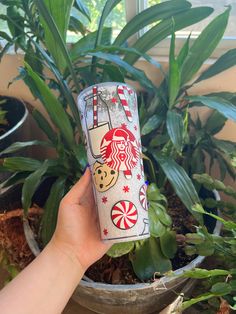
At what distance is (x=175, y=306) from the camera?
780 mm

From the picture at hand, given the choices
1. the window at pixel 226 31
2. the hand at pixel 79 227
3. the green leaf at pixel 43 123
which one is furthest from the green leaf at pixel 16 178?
the window at pixel 226 31

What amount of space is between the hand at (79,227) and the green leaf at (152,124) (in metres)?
0.20

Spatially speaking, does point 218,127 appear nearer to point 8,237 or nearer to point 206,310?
point 206,310

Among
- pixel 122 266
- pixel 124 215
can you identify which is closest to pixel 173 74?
pixel 124 215

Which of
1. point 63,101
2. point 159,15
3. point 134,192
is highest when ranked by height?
point 159,15

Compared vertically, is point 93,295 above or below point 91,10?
below

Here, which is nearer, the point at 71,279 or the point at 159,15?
the point at 71,279

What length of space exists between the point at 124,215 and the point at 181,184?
0.26 m

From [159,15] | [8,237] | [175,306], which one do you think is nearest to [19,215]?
[8,237]

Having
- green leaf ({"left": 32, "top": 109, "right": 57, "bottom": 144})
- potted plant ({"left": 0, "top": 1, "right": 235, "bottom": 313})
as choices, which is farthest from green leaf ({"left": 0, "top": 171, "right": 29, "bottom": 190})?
green leaf ({"left": 32, "top": 109, "right": 57, "bottom": 144})

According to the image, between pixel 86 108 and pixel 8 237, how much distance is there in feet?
1.82

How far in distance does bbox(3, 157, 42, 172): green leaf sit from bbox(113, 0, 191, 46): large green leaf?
348 millimetres

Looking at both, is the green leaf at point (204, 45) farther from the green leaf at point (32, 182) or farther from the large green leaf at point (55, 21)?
the green leaf at point (32, 182)

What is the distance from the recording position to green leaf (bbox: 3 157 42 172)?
2.95 ft
